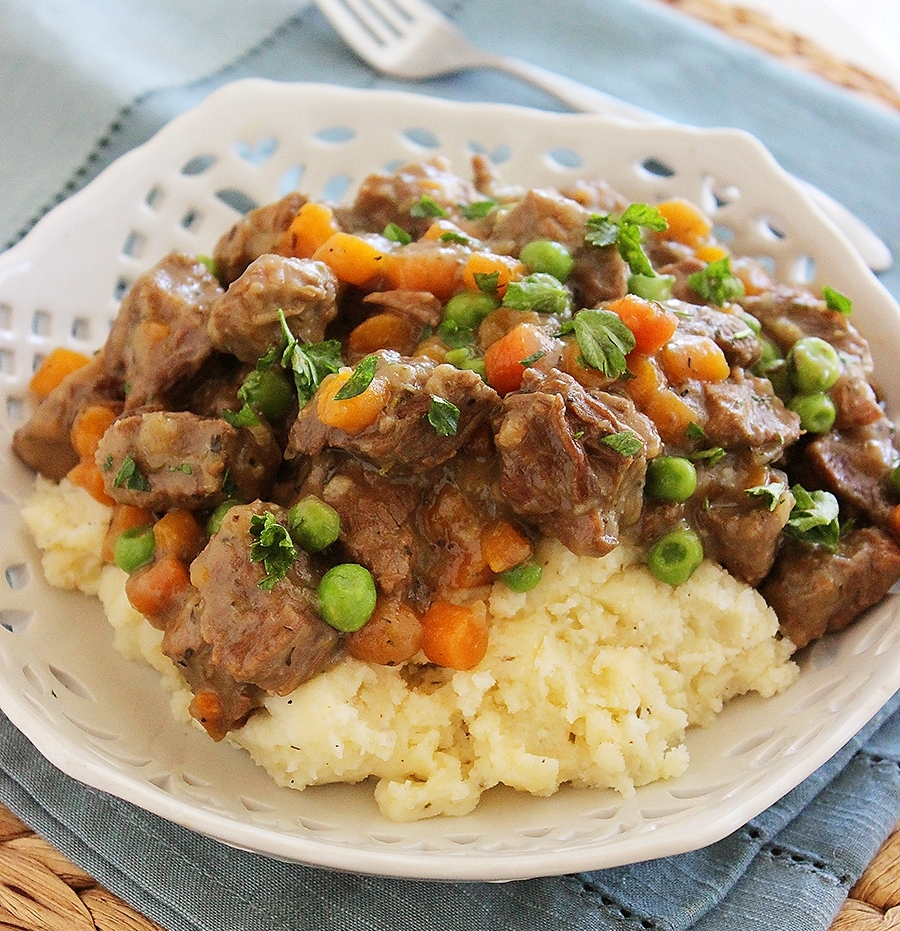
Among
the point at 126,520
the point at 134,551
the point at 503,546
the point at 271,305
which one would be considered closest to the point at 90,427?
the point at 126,520

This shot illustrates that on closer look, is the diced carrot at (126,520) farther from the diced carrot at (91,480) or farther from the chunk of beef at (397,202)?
the chunk of beef at (397,202)

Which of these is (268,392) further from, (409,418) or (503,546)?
(503,546)

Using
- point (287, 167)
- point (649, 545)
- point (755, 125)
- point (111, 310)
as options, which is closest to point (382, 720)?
point (649, 545)

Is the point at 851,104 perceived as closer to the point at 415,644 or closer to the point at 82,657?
the point at 415,644

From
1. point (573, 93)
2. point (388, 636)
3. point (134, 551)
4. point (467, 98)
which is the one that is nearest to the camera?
point (388, 636)

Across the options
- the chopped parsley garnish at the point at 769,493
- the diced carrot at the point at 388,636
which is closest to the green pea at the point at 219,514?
the diced carrot at the point at 388,636

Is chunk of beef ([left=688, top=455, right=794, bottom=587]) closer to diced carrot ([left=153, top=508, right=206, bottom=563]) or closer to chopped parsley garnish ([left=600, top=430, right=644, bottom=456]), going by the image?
chopped parsley garnish ([left=600, top=430, right=644, bottom=456])
